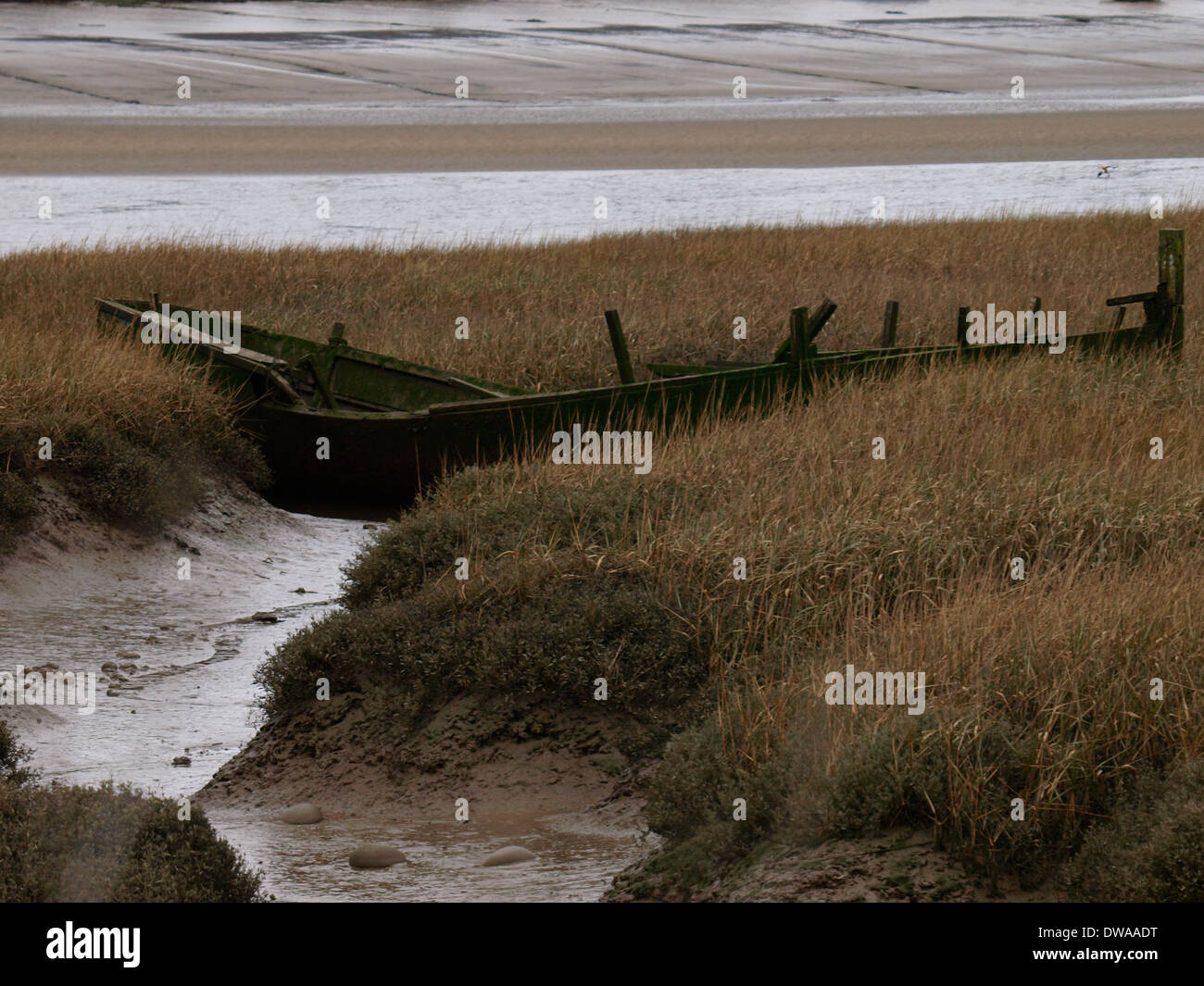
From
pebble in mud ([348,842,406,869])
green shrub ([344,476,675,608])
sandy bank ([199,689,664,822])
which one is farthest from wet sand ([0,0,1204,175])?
pebble in mud ([348,842,406,869])

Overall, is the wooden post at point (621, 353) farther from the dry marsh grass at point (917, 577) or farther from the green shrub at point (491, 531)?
the green shrub at point (491, 531)

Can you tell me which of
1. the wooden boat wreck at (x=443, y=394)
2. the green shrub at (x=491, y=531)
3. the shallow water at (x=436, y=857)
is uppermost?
the wooden boat wreck at (x=443, y=394)

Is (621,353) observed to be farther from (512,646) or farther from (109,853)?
(109,853)

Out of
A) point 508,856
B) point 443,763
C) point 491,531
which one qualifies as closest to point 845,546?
point 491,531

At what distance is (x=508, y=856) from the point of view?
19.1ft

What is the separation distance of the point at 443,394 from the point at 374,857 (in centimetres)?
685

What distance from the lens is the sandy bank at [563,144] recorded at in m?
36.4

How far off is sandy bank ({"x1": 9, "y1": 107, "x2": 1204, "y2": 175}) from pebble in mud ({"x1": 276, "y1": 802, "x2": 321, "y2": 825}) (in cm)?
3016

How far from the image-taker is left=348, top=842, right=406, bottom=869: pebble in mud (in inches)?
227

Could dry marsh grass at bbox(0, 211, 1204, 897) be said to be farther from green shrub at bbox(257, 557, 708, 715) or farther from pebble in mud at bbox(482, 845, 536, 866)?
pebble in mud at bbox(482, 845, 536, 866)

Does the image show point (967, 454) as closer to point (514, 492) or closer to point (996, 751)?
point (514, 492)

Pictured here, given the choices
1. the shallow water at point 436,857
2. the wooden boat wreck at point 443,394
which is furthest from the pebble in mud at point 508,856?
the wooden boat wreck at point 443,394

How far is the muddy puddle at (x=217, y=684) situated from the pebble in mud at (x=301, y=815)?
80 millimetres
